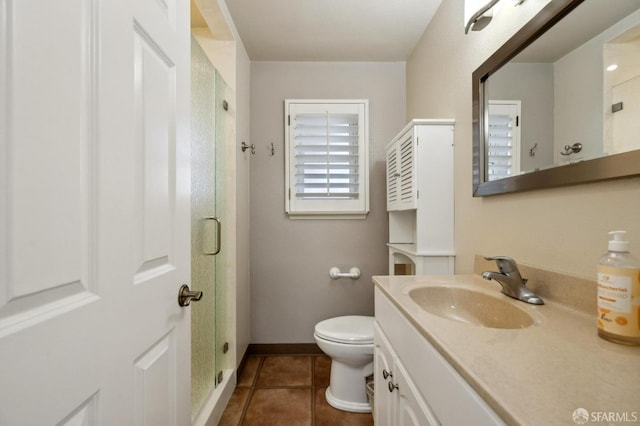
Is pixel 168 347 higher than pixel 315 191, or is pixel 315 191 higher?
pixel 315 191

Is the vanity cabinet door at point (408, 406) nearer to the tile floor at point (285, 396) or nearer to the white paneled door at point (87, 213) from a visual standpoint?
the white paneled door at point (87, 213)

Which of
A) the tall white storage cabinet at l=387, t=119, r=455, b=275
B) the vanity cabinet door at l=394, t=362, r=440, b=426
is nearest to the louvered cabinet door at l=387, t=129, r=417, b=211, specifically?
the tall white storage cabinet at l=387, t=119, r=455, b=275

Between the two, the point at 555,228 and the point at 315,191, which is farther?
the point at 315,191

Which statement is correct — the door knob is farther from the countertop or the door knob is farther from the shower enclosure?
the countertop

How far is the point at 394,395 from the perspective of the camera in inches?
37.1

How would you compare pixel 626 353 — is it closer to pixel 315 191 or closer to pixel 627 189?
pixel 627 189

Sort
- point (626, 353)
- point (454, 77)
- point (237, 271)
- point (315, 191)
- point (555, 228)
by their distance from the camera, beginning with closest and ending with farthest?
point (626, 353)
point (555, 228)
point (454, 77)
point (237, 271)
point (315, 191)

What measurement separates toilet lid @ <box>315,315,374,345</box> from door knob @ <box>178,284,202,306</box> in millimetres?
1009

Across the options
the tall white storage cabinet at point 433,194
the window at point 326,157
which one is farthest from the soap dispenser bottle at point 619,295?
the window at point 326,157

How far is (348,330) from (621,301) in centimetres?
133

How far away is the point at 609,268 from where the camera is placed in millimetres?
620

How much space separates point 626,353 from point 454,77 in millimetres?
1406

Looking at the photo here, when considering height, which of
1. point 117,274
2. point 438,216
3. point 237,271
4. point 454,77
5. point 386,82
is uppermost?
point 386,82

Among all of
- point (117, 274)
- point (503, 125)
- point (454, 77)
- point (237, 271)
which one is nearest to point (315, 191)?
point (237, 271)
